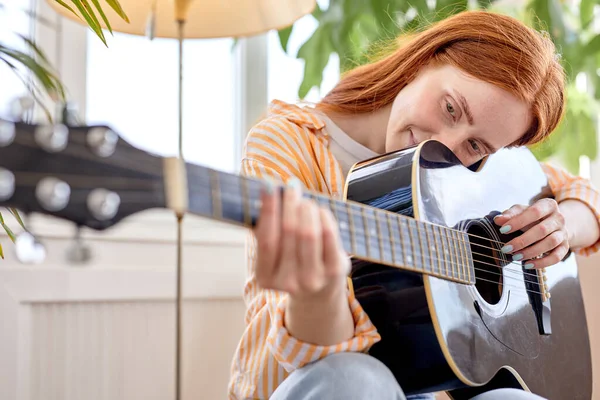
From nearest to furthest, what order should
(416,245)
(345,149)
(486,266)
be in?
(416,245) < (486,266) < (345,149)

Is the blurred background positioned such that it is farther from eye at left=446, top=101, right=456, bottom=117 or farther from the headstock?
the headstock

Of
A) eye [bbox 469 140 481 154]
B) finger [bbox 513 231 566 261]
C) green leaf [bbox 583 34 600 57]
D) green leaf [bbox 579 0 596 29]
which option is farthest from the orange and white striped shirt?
green leaf [bbox 579 0 596 29]

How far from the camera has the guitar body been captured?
841mm

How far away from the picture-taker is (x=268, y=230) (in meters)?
0.58

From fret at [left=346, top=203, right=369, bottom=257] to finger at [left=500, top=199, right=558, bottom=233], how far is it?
43 centimetres

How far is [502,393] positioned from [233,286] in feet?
2.86

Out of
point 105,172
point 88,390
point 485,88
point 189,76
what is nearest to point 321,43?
point 189,76

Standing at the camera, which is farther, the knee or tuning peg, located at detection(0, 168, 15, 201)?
the knee

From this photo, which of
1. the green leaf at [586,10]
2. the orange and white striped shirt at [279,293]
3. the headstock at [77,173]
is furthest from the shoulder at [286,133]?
the green leaf at [586,10]

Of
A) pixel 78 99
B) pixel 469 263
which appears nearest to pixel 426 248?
pixel 469 263

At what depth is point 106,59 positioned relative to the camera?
5.42 ft

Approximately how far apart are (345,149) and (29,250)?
26.7 inches

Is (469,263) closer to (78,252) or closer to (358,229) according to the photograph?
(358,229)

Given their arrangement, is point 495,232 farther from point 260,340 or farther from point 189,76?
point 189,76
